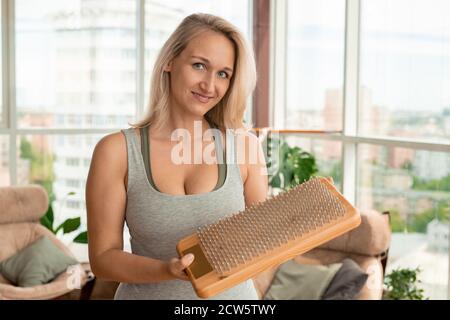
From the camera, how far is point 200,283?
2.85 ft

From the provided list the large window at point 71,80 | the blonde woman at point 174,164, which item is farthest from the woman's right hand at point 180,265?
the large window at point 71,80

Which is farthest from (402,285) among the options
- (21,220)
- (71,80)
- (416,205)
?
(71,80)

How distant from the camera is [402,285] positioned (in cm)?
324

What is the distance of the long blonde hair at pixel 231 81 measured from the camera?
1.00 meters

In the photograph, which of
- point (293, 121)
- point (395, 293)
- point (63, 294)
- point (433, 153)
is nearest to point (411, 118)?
point (433, 153)

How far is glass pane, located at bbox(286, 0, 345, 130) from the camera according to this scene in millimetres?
→ 4219

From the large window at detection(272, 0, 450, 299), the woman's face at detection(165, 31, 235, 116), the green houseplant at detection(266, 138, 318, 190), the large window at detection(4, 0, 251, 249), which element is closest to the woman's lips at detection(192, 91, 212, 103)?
the woman's face at detection(165, 31, 235, 116)

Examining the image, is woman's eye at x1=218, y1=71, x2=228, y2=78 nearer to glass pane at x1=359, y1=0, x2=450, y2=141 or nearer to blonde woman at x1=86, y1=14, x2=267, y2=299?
blonde woman at x1=86, y1=14, x2=267, y2=299

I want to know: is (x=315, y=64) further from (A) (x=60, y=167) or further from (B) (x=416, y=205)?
(A) (x=60, y=167)

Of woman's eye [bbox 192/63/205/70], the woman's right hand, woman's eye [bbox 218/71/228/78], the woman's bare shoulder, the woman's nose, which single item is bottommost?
the woman's right hand

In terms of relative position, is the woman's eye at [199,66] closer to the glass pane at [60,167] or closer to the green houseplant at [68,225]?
the green houseplant at [68,225]

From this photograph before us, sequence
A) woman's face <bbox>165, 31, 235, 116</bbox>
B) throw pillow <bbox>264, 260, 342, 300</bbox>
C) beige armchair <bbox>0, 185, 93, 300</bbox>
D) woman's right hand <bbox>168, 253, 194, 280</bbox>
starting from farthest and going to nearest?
beige armchair <bbox>0, 185, 93, 300</bbox>, throw pillow <bbox>264, 260, 342, 300</bbox>, woman's face <bbox>165, 31, 235, 116</bbox>, woman's right hand <bbox>168, 253, 194, 280</bbox>

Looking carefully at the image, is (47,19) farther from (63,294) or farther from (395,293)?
(395,293)

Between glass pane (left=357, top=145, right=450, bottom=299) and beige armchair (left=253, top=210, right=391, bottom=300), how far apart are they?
17 centimetres
